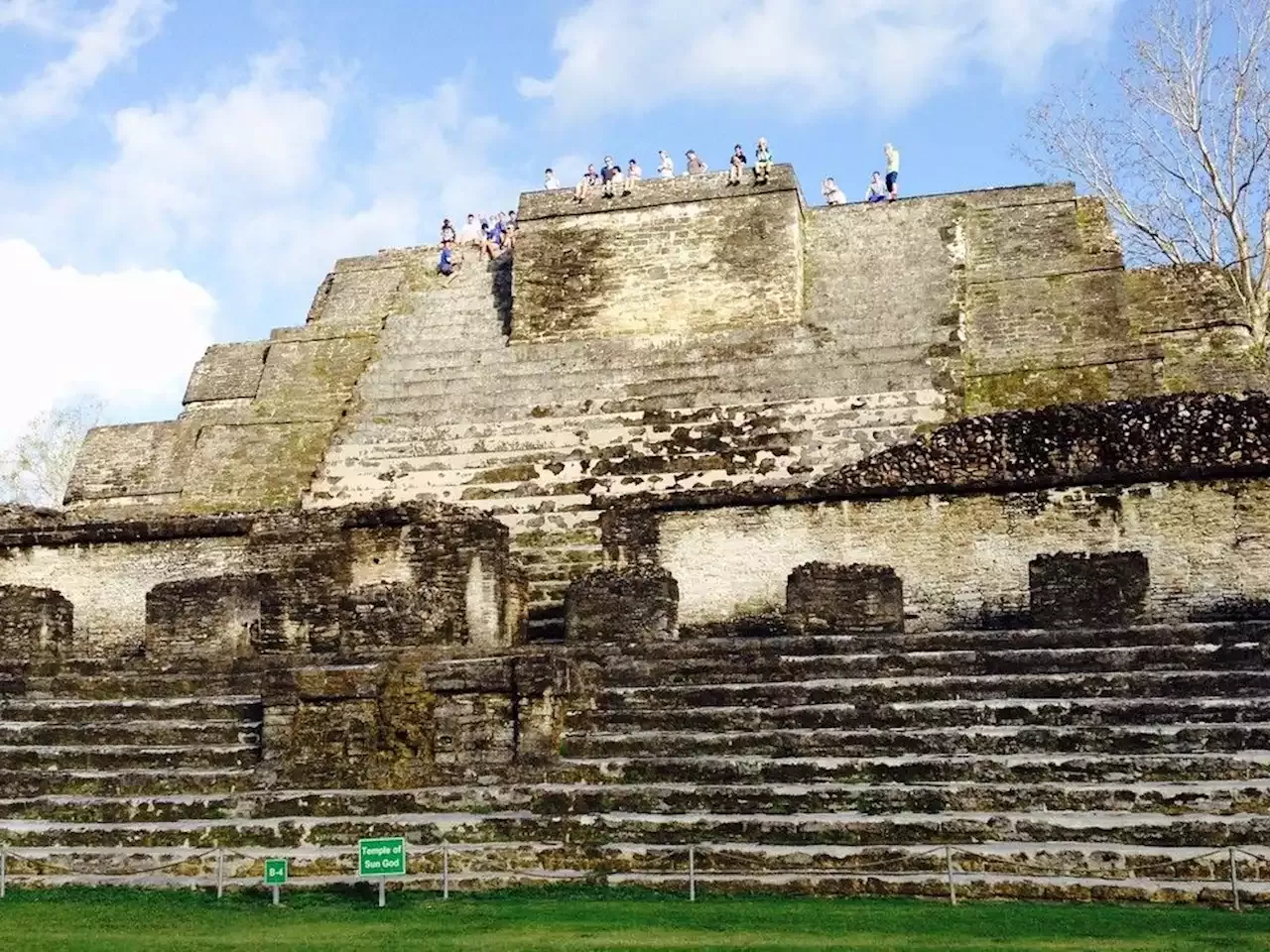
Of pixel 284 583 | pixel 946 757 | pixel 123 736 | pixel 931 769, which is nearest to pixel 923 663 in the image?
pixel 946 757

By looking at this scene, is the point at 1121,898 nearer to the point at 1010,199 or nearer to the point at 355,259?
the point at 1010,199

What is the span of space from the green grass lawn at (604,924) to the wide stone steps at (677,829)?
24.7 inches

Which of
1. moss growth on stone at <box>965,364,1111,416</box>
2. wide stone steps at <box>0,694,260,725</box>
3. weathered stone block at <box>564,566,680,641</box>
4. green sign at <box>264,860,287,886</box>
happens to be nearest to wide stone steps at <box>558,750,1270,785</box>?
green sign at <box>264,860,287,886</box>

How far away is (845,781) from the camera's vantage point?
8.04 meters

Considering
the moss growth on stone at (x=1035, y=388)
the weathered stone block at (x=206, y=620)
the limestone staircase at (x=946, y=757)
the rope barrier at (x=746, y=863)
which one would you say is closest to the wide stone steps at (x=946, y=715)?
the limestone staircase at (x=946, y=757)

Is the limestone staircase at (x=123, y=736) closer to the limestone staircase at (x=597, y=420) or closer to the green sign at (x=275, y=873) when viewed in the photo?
the green sign at (x=275, y=873)

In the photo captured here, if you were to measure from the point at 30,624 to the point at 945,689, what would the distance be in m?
7.87

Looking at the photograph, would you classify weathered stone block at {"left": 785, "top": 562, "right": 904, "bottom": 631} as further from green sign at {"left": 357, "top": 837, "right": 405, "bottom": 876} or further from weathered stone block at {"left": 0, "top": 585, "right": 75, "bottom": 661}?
weathered stone block at {"left": 0, "top": 585, "right": 75, "bottom": 661}

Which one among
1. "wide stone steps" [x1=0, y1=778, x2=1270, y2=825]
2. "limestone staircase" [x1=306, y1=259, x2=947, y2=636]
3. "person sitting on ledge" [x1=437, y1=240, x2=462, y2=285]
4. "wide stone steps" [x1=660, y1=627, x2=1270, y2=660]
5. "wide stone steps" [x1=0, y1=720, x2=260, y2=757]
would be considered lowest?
"wide stone steps" [x1=0, y1=778, x2=1270, y2=825]

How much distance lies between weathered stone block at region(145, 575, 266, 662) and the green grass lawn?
4.19m

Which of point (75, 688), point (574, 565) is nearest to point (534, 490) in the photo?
point (574, 565)

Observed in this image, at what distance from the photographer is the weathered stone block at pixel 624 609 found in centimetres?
1064

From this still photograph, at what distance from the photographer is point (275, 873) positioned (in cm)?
720

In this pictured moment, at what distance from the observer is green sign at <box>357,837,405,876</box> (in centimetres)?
699
